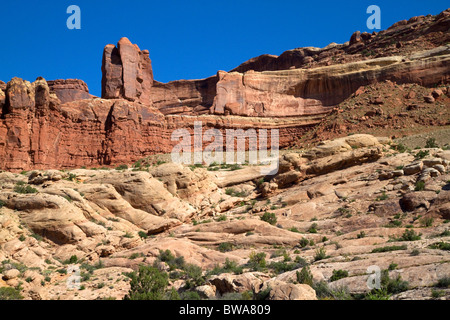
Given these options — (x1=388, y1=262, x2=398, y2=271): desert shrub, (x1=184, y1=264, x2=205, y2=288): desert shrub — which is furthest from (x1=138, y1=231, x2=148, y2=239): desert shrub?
(x1=388, y1=262, x2=398, y2=271): desert shrub

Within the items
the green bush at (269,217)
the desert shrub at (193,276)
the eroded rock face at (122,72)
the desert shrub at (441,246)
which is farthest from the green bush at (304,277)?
the eroded rock face at (122,72)

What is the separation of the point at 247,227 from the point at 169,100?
49.4 meters

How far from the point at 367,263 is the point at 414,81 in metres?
42.2

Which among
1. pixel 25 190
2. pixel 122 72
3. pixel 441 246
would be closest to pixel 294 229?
pixel 441 246

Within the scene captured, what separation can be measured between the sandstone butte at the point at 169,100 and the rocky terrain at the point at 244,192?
168 millimetres

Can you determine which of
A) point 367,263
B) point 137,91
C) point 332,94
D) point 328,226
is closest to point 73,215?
point 328,226

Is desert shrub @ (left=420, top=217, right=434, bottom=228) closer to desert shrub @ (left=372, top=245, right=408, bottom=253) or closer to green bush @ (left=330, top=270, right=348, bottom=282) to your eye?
desert shrub @ (left=372, top=245, right=408, bottom=253)

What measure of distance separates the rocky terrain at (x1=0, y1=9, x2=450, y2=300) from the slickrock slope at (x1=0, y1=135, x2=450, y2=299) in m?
0.09

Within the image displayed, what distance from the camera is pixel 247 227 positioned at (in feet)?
78.9

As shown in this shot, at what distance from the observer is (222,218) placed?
27219 mm

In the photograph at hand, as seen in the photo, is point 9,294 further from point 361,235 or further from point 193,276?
point 361,235

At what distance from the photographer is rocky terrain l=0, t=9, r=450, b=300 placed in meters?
16.4

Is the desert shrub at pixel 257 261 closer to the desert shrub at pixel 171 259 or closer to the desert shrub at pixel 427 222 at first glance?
the desert shrub at pixel 171 259

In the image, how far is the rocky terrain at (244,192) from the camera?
16.4m
